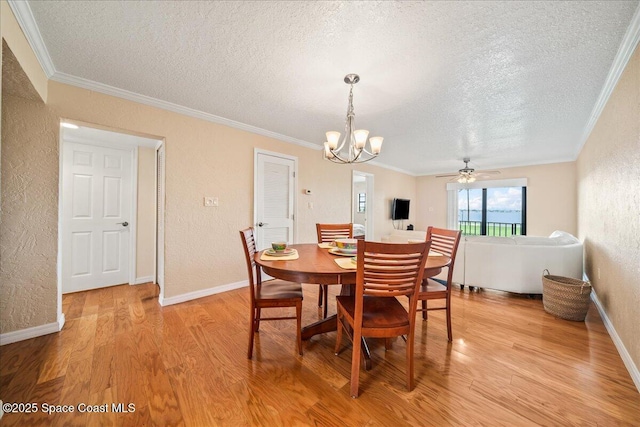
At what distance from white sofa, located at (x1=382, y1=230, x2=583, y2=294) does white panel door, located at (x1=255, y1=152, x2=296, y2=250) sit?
2.56 meters

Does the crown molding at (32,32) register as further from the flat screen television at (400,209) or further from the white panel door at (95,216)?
the flat screen television at (400,209)

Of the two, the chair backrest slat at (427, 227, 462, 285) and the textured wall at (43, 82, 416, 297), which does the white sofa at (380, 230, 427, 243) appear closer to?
the chair backrest slat at (427, 227, 462, 285)

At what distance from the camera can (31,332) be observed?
6.42 ft

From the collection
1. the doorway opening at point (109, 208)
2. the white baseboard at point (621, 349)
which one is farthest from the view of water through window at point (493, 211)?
the doorway opening at point (109, 208)

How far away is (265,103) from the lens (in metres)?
2.62

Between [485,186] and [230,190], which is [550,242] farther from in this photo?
[230,190]

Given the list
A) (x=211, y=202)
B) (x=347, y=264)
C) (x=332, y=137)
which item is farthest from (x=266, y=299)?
(x=211, y=202)

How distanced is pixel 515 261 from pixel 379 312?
2.53m

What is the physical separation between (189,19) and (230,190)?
1952mm

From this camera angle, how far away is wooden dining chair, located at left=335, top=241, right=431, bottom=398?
133 cm

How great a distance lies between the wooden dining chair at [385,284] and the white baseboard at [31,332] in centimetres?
253

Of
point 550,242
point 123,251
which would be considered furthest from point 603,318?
point 123,251

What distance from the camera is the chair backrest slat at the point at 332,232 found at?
2.82 meters

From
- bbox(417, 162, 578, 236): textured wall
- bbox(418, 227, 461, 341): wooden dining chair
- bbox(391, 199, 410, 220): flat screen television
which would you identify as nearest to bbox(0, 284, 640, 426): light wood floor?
bbox(418, 227, 461, 341): wooden dining chair
